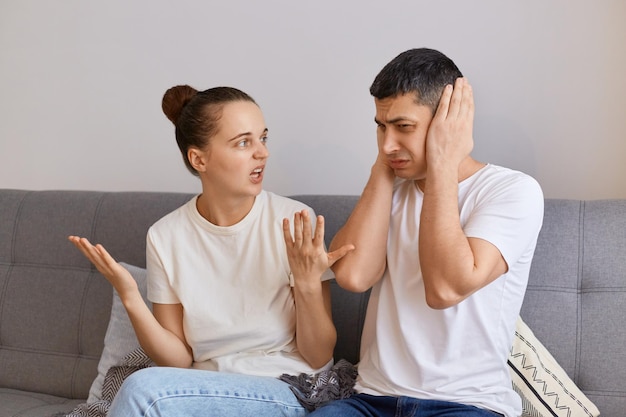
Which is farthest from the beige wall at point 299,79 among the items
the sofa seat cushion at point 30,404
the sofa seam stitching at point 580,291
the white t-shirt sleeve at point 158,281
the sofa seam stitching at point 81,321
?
the sofa seat cushion at point 30,404

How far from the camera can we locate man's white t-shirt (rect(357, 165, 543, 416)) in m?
1.56

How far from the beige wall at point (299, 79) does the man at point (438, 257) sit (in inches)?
22.8

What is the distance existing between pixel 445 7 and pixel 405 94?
740 mm

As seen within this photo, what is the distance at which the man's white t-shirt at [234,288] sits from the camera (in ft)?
6.06

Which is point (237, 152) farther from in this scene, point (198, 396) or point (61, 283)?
point (61, 283)

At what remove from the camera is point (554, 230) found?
1902mm

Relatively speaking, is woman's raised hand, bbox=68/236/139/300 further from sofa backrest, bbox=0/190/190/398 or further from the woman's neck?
sofa backrest, bbox=0/190/190/398

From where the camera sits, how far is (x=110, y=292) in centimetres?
229

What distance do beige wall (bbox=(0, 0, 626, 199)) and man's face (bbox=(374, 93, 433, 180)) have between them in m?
0.64

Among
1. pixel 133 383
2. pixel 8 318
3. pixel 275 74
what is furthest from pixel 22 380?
pixel 275 74

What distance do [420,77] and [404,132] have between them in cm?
12

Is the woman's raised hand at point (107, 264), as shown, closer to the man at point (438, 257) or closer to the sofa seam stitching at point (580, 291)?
the man at point (438, 257)

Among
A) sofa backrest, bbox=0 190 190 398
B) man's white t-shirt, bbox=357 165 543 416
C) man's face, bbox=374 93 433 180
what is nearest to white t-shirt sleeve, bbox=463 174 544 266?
man's white t-shirt, bbox=357 165 543 416

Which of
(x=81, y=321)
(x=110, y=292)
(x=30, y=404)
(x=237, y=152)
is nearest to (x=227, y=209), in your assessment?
(x=237, y=152)
